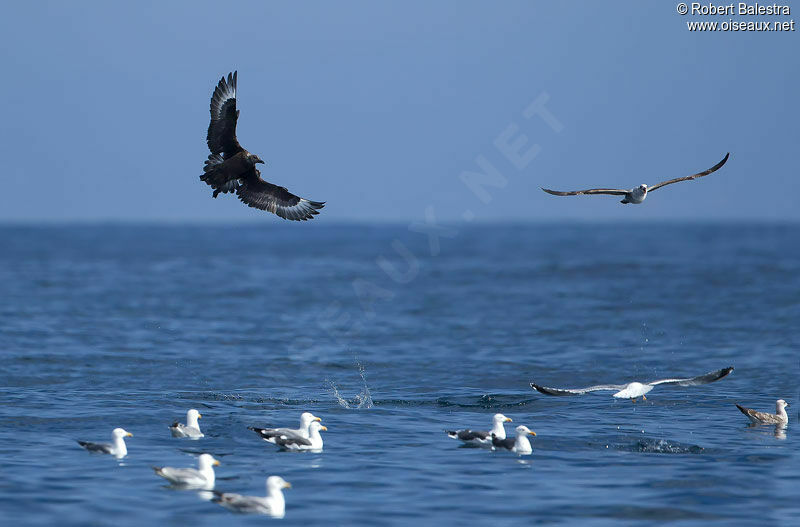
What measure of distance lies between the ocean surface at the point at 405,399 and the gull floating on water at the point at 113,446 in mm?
156

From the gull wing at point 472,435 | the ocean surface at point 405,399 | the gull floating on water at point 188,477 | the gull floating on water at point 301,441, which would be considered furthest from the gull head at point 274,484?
the gull wing at point 472,435

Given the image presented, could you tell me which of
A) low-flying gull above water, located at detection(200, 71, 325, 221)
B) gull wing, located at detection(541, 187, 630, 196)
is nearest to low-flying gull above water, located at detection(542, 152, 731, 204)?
gull wing, located at detection(541, 187, 630, 196)

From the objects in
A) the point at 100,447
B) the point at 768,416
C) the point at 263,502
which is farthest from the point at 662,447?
the point at 100,447

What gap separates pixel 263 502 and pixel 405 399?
8.08 meters

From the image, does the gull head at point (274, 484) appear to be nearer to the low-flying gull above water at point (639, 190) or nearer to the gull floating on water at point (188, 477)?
the gull floating on water at point (188, 477)

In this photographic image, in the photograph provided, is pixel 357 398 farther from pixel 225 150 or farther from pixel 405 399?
pixel 225 150

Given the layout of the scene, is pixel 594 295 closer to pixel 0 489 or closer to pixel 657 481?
pixel 657 481

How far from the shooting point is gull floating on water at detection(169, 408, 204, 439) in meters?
16.5

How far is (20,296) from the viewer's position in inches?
1687

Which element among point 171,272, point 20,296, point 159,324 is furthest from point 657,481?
point 171,272

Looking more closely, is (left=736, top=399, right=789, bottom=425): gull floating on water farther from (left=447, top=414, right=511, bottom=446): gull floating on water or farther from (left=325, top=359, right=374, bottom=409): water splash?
(left=325, top=359, right=374, bottom=409): water splash

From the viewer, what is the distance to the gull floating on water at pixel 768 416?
18.0 meters

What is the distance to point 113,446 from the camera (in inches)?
600

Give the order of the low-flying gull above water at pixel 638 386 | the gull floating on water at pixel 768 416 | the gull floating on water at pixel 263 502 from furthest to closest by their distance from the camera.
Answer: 1. the gull floating on water at pixel 768 416
2. the low-flying gull above water at pixel 638 386
3. the gull floating on water at pixel 263 502
